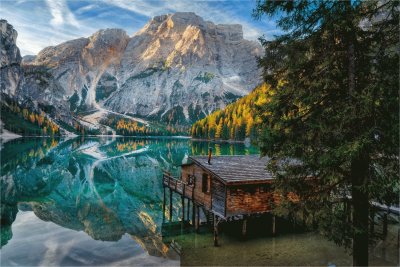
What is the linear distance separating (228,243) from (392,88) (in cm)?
1682

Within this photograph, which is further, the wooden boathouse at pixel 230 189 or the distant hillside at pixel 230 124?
the distant hillside at pixel 230 124

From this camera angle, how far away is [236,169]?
2542 cm

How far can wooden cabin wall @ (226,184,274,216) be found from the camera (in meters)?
23.4

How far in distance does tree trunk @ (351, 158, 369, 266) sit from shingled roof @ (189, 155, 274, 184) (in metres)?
9.93

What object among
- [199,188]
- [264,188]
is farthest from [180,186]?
[264,188]

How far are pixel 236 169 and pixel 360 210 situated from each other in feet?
46.6

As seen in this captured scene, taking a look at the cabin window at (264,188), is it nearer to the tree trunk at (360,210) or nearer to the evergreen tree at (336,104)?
the evergreen tree at (336,104)

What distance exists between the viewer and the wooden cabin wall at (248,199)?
921 inches

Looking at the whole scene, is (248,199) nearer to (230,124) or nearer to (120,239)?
(120,239)

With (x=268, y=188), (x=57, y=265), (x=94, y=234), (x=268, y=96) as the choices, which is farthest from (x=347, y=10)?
(x=94, y=234)

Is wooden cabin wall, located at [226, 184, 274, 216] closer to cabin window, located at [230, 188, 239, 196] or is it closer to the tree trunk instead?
cabin window, located at [230, 188, 239, 196]

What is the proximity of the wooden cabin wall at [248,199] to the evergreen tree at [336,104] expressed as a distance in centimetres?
1076

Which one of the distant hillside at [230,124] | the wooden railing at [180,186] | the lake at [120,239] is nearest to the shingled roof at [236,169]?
the wooden railing at [180,186]

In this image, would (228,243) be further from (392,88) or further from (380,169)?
(392,88)
